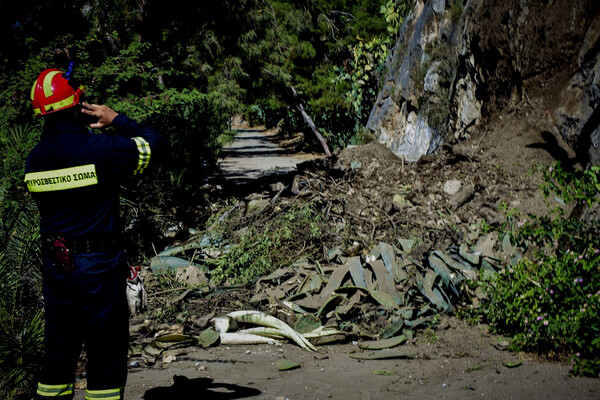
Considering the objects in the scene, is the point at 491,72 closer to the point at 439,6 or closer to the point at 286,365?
the point at 439,6

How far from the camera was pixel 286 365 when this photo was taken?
4.47 metres

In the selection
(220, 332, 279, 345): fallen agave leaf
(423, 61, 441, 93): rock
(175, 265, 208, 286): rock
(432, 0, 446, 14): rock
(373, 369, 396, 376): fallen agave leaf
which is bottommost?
(220, 332, 279, 345): fallen agave leaf

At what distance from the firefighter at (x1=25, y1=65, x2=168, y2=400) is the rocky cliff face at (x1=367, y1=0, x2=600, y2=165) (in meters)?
5.83

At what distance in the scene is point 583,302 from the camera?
414 cm

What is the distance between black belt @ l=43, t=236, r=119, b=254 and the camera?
2953 millimetres

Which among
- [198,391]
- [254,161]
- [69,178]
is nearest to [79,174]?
[69,178]

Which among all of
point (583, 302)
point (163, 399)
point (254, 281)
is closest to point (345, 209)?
point (254, 281)

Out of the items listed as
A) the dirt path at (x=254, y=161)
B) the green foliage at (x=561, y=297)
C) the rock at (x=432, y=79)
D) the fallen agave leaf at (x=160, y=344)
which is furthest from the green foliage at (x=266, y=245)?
the dirt path at (x=254, y=161)

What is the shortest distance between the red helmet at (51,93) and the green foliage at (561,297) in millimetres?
3889

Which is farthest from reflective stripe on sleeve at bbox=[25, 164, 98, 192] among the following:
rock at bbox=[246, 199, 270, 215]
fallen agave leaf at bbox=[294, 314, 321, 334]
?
rock at bbox=[246, 199, 270, 215]

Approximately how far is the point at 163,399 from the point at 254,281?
2.78m

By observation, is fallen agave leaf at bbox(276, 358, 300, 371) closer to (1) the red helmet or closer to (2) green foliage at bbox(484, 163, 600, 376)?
(2) green foliage at bbox(484, 163, 600, 376)

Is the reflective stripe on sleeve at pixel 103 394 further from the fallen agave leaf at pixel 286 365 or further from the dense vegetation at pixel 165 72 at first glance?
the fallen agave leaf at pixel 286 365

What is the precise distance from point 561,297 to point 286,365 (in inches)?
93.9
